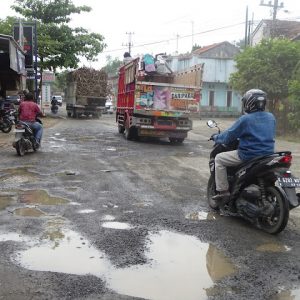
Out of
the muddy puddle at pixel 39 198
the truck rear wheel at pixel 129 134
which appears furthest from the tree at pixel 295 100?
the muddy puddle at pixel 39 198

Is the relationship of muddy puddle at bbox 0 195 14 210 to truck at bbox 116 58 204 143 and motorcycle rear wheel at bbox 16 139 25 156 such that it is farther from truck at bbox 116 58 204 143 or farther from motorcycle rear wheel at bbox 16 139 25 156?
truck at bbox 116 58 204 143

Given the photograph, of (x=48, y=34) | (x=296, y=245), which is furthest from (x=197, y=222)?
(x=48, y=34)

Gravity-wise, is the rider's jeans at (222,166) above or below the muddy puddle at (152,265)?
above

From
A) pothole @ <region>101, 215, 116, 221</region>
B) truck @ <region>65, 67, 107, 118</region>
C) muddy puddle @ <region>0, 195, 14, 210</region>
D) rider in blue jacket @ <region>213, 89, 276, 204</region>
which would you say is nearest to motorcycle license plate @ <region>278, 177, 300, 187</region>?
rider in blue jacket @ <region>213, 89, 276, 204</region>

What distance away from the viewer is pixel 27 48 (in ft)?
70.6

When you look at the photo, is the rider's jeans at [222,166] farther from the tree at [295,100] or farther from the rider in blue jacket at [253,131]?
the tree at [295,100]

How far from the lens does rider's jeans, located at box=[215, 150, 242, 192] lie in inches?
238

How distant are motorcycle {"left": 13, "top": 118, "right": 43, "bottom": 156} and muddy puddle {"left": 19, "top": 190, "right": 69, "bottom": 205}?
4197 mm

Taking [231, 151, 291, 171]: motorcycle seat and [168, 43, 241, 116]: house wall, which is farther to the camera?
[168, 43, 241, 116]: house wall

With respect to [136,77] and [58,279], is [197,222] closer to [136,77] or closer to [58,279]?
[58,279]

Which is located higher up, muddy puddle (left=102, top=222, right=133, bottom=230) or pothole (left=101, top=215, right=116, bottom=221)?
pothole (left=101, top=215, right=116, bottom=221)

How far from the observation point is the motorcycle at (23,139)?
448 inches

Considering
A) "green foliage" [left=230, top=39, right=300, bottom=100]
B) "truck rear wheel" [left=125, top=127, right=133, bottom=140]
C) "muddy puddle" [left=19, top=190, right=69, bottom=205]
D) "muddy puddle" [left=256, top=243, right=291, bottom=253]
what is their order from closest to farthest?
1. "muddy puddle" [left=256, top=243, right=291, bottom=253]
2. "muddy puddle" [left=19, top=190, right=69, bottom=205]
3. "truck rear wheel" [left=125, top=127, right=133, bottom=140]
4. "green foliage" [left=230, top=39, right=300, bottom=100]

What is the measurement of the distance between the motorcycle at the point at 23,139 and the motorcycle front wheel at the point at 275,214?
732cm
